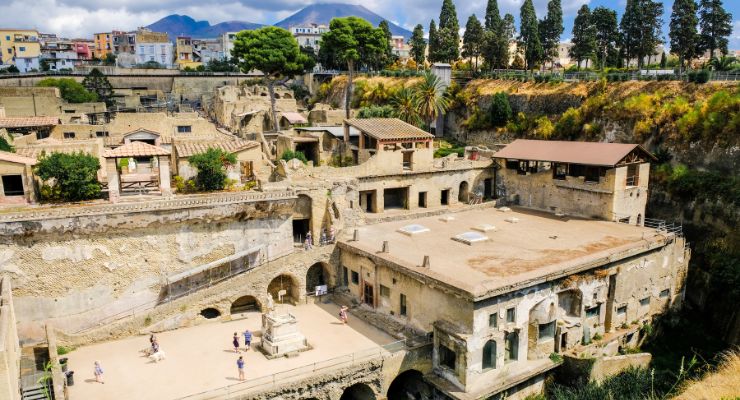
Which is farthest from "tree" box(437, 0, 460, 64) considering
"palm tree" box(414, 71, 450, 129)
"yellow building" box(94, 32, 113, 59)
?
"yellow building" box(94, 32, 113, 59)

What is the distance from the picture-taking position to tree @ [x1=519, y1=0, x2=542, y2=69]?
5656cm

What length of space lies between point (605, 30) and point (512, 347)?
1623 inches

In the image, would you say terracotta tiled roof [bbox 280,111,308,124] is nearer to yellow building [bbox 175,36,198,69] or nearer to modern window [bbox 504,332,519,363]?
modern window [bbox 504,332,519,363]

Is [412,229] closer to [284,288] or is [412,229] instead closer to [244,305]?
[284,288]

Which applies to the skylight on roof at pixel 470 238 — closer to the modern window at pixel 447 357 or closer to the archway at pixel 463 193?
the modern window at pixel 447 357

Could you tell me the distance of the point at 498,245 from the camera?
2959 centimetres

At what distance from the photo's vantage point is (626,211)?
34.8 meters

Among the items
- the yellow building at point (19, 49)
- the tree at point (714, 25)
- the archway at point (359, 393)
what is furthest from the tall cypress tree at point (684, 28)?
the yellow building at point (19, 49)

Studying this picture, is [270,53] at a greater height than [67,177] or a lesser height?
greater

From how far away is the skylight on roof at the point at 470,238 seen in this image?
29781mm

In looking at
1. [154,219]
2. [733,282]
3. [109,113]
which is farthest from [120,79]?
[733,282]

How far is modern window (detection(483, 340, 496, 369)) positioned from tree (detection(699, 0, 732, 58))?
36130mm

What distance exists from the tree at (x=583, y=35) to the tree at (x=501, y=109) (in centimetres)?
1092

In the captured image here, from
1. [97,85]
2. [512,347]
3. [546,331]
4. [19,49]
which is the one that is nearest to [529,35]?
[546,331]
